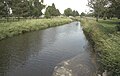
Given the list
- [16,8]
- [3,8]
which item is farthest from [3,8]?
[16,8]

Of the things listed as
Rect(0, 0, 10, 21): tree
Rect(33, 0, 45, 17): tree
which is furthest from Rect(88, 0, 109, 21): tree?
Rect(0, 0, 10, 21): tree

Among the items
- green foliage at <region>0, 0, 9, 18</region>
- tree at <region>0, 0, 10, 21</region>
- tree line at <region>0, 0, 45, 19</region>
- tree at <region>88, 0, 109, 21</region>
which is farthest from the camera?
tree at <region>88, 0, 109, 21</region>

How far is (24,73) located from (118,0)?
1674 centimetres

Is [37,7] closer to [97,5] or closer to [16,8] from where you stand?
[16,8]

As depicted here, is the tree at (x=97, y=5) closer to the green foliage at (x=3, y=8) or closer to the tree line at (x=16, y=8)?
the tree line at (x=16, y=8)

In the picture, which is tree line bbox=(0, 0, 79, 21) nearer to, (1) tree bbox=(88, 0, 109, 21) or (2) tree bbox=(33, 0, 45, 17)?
(2) tree bbox=(33, 0, 45, 17)

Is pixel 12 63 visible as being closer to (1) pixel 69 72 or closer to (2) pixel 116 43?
(1) pixel 69 72

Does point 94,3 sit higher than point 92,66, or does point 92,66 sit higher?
point 94,3

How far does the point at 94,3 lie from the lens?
2554 inches

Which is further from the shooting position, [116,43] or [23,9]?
[23,9]

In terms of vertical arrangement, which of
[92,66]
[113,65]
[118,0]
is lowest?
[92,66]

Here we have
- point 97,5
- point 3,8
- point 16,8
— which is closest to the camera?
point 3,8

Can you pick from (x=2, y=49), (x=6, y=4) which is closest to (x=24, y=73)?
(x=2, y=49)

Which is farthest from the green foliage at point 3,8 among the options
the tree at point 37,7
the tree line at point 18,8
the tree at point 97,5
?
the tree at point 97,5
